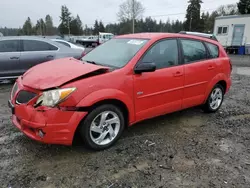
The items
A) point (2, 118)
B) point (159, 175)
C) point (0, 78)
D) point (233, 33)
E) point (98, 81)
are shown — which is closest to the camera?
point (159, 175)

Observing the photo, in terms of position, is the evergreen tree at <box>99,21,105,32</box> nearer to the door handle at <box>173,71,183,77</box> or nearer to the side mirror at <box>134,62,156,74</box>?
the door handle at <box>173,71,183,77</box>

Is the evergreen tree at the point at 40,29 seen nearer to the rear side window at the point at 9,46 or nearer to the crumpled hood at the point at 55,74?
the rear side window at the point at 9,46

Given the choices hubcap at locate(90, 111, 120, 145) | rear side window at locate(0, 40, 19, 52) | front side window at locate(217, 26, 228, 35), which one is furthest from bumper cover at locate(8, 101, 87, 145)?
front side window at locate(217, 26, 228, 35)

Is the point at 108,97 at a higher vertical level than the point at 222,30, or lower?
lower

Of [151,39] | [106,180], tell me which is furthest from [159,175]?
[151,39]

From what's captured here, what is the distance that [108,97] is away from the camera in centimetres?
305

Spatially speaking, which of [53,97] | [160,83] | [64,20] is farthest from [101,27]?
[53,97]

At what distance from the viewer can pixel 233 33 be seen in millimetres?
23734

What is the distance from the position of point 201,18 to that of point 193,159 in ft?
176

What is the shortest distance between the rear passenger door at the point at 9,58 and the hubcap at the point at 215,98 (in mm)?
5492

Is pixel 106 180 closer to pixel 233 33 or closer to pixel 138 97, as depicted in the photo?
pixel 138 97

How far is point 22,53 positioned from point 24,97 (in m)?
4.41

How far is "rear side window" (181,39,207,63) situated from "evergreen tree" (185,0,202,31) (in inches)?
1945

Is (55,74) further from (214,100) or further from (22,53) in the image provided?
(22,53)
